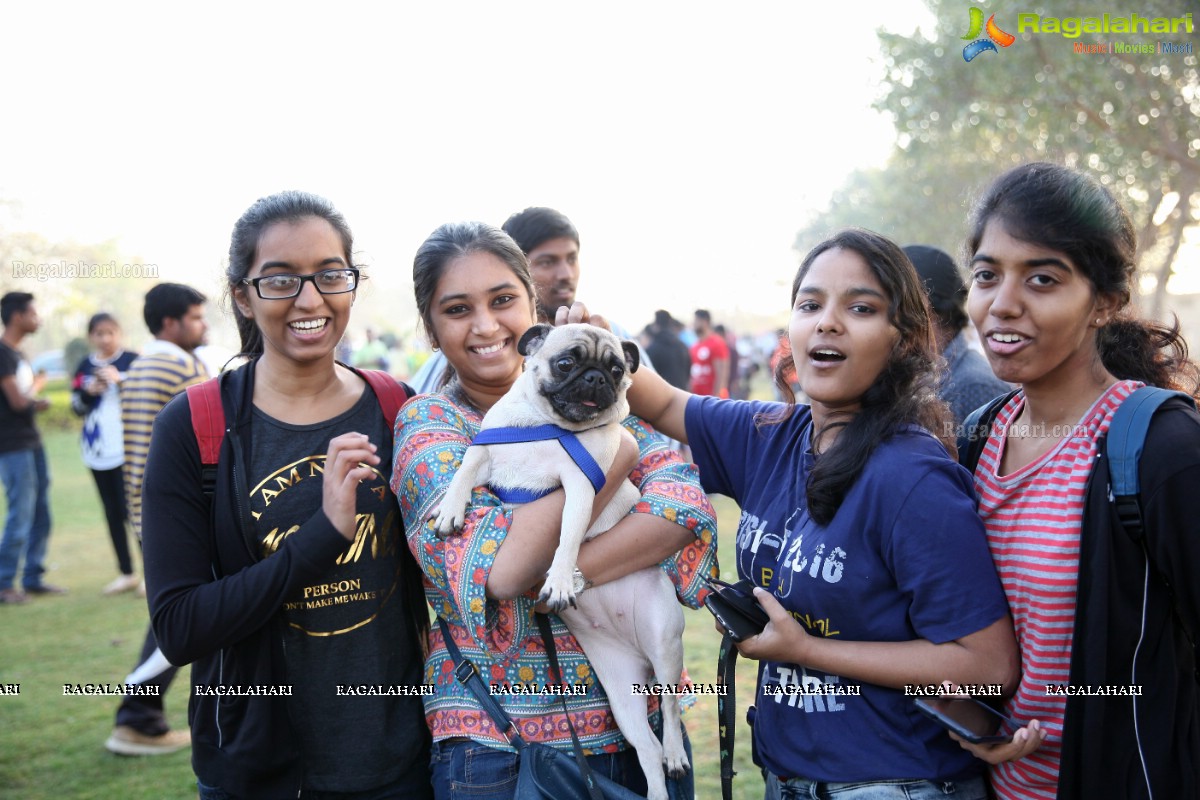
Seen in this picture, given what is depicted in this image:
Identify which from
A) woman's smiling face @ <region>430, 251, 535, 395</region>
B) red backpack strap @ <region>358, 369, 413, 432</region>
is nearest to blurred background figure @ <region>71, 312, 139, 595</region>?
red backpack strap @ <region>358, 369, 413, 432</region>

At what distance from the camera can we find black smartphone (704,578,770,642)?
7.03ft

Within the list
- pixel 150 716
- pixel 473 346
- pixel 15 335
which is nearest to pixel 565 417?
pixel 473 346

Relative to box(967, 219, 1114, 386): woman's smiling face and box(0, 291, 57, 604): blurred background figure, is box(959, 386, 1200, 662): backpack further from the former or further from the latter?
box(0, 291, 57, 604): blurred background figure

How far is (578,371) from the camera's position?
2.78 m

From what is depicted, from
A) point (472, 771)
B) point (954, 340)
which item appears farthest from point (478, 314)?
point (954, 340)

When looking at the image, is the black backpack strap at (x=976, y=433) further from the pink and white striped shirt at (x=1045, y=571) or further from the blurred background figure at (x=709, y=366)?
the blurred background figure at (x=709, y=366)

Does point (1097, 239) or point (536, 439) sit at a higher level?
point (1097, 239)

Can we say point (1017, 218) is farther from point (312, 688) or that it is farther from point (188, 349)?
point (188, 349)

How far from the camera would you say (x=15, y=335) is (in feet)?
29.6

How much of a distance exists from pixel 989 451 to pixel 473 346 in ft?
5.46

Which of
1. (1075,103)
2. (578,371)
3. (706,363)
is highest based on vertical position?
(1075,103)

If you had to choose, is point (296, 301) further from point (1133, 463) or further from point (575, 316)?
point (1133, 463)

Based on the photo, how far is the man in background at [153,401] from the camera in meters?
5.46

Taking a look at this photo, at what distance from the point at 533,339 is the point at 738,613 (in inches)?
49.6
